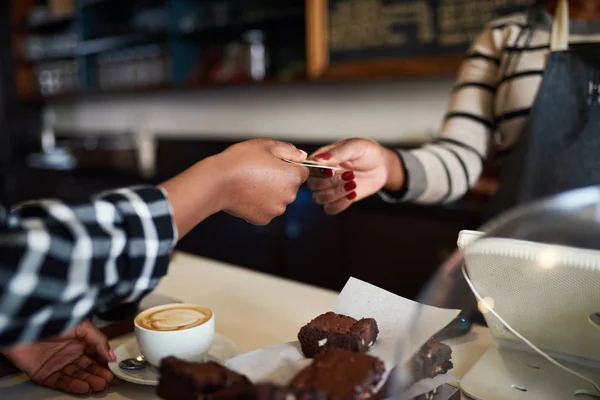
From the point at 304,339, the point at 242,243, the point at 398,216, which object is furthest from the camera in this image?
the point at 242,243

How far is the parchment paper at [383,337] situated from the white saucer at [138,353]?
0.37 feet

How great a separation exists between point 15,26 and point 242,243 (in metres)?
3.16

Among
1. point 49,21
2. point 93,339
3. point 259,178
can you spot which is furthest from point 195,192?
point 49,21

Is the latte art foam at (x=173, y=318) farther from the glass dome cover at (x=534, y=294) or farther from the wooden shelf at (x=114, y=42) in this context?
the wooden shelf at (x=114, y=42)

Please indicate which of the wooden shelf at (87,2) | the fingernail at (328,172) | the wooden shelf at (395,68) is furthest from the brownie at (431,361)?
the wooden shelf at (87,2)

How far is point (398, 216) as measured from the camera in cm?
231

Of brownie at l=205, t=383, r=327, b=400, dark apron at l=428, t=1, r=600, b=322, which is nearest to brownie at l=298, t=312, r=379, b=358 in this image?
brownie at l=205, t=383, r=327, b=400

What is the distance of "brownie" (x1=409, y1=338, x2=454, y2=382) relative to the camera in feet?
2.06

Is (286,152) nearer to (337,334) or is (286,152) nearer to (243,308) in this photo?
(337,334)

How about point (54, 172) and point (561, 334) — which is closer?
point (561, 334)

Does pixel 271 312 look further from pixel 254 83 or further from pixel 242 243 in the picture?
pixel 254 83

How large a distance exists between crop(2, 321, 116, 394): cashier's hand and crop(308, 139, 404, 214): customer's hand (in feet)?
1.47

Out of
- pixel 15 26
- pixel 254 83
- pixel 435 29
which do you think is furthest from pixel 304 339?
pixel 15 26

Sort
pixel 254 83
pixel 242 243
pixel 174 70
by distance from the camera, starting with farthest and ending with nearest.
A: pixel 174 70
pixel 254 83
pixel 242 243
